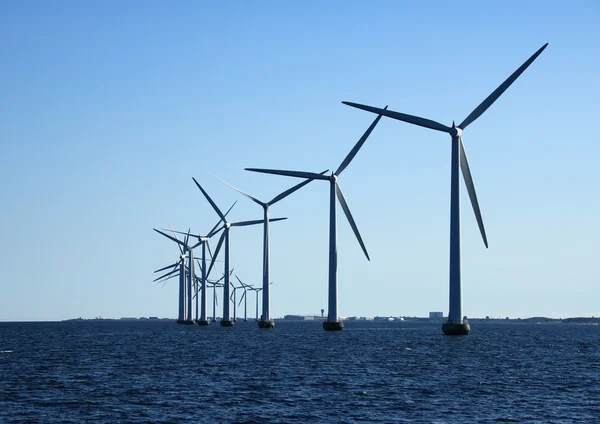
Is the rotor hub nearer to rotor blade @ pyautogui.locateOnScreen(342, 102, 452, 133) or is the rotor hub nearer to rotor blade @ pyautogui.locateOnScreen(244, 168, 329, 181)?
rotor blade @ pyautogui.locateOnScreen(342, 102, 452, 133)

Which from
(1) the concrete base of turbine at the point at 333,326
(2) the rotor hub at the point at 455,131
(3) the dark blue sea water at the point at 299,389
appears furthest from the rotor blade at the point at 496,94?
(1) the concrete base of turbine at the point at 333,326

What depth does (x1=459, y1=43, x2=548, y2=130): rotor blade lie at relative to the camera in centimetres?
11000

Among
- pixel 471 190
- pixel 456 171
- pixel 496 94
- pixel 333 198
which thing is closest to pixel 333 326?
pixel 333 198

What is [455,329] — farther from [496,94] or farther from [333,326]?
[333,326]

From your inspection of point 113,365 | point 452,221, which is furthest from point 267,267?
point 113,365

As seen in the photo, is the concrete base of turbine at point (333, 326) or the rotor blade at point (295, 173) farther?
the concrete base of turbine at point (333, 326)

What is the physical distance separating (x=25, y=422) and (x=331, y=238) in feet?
363

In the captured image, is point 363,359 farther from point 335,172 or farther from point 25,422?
point 335,172

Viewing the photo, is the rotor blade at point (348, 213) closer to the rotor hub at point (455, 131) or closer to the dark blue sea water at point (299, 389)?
the rotor hub at point (455, 131)

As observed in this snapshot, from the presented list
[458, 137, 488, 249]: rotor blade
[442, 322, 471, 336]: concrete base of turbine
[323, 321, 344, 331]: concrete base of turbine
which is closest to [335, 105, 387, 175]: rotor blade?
[458, 137, 488, 249]: rotor blade

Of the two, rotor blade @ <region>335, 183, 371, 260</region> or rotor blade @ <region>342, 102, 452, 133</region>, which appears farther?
rotor blade @ <region>335, 183, 371, 260</region>

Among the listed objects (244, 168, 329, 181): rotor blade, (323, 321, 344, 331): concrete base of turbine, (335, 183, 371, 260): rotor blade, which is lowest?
(323, 321, 344, 331): concrete base of turbine

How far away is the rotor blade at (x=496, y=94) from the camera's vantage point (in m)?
110

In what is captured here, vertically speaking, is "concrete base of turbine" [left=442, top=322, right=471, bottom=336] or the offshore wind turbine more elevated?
the offshore wind turbine
